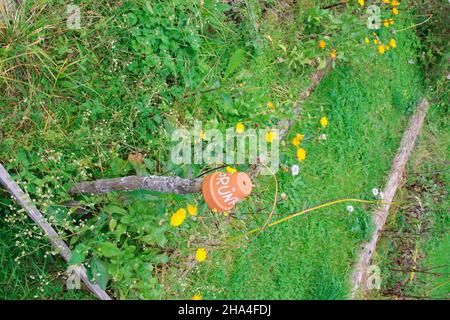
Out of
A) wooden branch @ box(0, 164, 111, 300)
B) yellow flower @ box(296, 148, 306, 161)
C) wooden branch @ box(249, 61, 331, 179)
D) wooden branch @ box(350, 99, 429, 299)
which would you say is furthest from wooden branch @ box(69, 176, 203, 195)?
wooden branch @ box(350, 99, 429, 299)

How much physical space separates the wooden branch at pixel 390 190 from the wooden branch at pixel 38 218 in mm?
2390

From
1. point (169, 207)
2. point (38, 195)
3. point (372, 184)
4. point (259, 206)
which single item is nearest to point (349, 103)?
point (372, 184)

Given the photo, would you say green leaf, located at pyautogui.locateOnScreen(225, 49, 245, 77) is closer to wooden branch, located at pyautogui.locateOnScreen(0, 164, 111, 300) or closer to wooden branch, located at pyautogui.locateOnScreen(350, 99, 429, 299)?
wooden branch, located at pyautogui.locateOnScreen(0, 164, 111, 300)

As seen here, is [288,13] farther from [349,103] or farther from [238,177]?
[238,177]

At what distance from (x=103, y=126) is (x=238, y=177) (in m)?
1.27

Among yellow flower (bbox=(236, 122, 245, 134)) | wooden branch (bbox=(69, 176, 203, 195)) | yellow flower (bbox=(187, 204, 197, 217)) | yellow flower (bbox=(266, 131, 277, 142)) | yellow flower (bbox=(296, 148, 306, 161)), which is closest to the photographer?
wooden branch (bbox=(69, 176, 203, 195))

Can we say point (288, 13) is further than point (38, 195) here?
Yes

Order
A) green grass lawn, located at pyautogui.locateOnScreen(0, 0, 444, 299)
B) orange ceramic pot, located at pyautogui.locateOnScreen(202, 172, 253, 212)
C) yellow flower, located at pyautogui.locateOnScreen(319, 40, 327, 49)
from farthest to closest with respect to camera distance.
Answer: yellow flower, located at pyautogui.locateOnScreen(319, 40, 327, 49) < green grass lawn, located at pyautogui.locateOnScreen(0, 0, 444, 299) < orange ceramic pot, located at pyautogui.locateOnScreen(202, 172, 253, 212)

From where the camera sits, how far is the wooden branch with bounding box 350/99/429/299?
4058mm

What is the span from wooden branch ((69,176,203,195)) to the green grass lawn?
0.07 meters

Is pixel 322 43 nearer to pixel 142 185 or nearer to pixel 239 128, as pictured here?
pixel 239 128

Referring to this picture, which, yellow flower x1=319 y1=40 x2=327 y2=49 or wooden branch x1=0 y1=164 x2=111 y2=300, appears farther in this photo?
yellow flower x1=319 y1=40 x2=327 y2=49

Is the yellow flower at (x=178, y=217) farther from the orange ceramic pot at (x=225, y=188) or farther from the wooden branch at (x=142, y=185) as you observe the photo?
the orange ceramic pot at (x=225, y=188)
